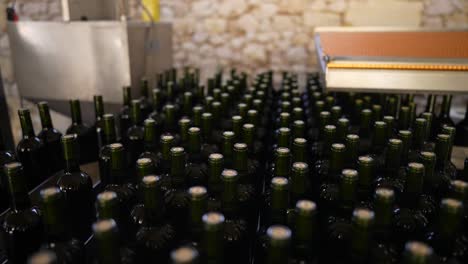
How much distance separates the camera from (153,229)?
2.16 feet

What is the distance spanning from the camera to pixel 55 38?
1441mm

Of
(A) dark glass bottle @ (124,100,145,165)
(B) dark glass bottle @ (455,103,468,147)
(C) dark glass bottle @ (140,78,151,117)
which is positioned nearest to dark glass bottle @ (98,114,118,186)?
(A) dark glass bottle @ (124,100,145,165)

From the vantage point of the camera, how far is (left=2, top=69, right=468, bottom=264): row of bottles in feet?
1.82

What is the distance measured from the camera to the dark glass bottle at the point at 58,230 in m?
0.56

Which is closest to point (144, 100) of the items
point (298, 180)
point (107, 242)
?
point (298, 180)

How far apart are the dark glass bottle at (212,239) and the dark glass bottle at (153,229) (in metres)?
0.15

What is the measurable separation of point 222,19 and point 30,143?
177cm

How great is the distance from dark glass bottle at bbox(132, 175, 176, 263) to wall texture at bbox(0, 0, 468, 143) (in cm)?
205

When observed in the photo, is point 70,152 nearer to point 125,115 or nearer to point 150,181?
point 150,181

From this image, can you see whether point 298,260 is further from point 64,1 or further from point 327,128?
point 64,1

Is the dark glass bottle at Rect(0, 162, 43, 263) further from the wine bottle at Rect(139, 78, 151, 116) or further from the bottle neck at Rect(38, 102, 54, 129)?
the wine bottle at Rect(139, 78, 151, 116)

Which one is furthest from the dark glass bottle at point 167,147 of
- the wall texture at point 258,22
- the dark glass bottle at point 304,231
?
the wall texture at point 258,22

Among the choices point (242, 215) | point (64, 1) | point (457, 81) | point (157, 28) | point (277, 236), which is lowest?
point (242, 215)

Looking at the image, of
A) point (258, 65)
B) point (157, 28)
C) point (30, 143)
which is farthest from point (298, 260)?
point (258, 65)
